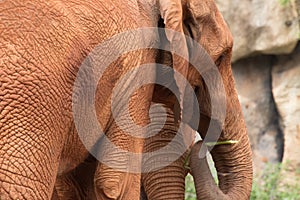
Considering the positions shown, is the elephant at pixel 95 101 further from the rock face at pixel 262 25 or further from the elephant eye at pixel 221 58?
the rock face at pixel 262 25

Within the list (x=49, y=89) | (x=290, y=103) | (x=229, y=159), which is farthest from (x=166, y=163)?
(x=290, y=103)

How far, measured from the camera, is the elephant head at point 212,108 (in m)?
4.84

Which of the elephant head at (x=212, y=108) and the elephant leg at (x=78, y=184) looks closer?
the elephant leg at (x=78, y=184)

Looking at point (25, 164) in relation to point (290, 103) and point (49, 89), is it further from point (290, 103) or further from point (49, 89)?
point (290, 103)

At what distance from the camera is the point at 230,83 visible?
519 cm

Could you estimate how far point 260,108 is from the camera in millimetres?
9617

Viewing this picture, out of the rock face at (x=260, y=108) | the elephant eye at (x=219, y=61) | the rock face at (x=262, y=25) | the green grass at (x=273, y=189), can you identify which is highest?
the rock face at (x=262, y=25)

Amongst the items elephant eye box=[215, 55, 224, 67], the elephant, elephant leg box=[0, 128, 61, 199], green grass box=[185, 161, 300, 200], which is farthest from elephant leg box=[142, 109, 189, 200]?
green grass box=[185, 161, 300, 200]

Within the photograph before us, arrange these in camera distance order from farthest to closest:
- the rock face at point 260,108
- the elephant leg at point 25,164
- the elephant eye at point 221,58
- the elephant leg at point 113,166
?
the rock face at point 260,108 < the elephant eye at point 221,58 < the elephant leg at point 113,166 < the elephant leg at point 25,164

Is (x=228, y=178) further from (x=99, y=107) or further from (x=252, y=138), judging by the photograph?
(x=252, y=138)

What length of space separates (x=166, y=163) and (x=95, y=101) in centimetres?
117

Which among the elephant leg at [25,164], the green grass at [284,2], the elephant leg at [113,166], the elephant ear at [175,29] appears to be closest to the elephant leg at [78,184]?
the elephant leg at [113,166]

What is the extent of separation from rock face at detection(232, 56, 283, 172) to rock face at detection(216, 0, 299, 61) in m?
0.23

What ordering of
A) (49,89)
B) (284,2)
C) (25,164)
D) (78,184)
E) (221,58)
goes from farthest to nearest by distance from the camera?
(284,2)
(221,58)
(78,184)
(49,89)
(25,164)
